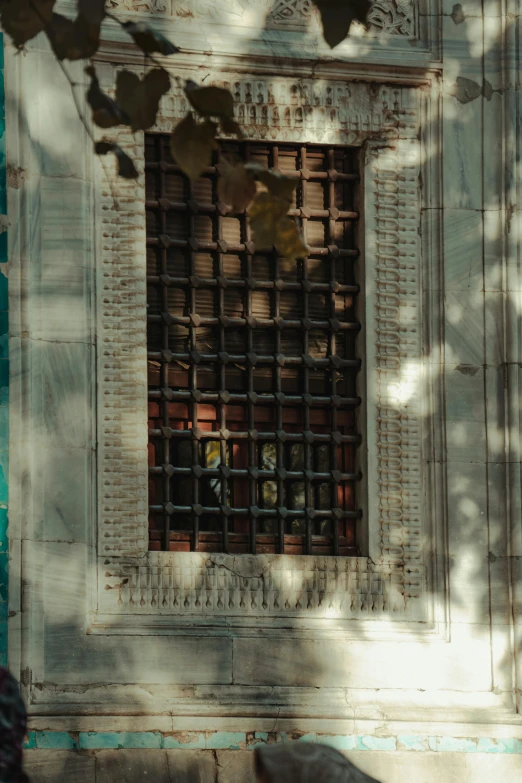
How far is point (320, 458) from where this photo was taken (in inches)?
440

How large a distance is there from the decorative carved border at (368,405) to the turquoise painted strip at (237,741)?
72 cm

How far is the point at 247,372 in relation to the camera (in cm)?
1105

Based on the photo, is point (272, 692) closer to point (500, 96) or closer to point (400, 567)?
point (400, 567)

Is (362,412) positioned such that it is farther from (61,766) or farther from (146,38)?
(146,38)

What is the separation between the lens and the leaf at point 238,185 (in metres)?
5.90

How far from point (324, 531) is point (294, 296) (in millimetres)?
1430

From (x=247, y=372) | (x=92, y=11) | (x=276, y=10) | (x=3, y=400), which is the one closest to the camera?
(x=92, y=11)

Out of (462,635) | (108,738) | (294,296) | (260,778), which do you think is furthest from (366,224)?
(260,778)

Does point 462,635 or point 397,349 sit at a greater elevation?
point 397,349

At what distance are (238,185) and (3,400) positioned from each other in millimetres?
4804

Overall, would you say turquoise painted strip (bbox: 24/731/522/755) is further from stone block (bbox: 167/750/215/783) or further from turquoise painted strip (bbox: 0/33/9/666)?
turquoise painted strip (bbox: 0/33/9/666)

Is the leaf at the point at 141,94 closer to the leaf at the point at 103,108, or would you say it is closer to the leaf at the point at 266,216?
the leaf at the point at 103,108

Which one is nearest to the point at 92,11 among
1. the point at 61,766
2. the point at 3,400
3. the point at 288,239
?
the point at 288,239

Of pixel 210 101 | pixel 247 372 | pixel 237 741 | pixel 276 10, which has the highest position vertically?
pixel 276 10
